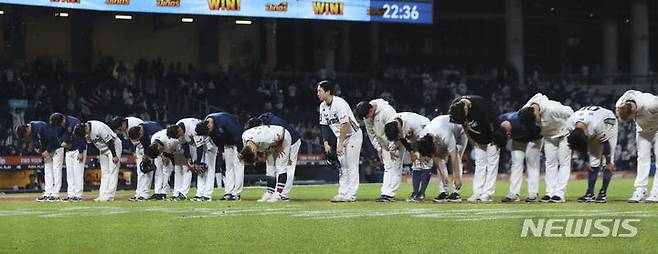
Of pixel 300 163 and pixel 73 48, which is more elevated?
pixel 73 48

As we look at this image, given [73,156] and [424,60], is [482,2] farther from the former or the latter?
[73,156]

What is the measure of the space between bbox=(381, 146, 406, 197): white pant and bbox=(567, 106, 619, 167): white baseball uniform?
10.6 feet

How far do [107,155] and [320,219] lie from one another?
865 cm

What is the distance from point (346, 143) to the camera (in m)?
20.5

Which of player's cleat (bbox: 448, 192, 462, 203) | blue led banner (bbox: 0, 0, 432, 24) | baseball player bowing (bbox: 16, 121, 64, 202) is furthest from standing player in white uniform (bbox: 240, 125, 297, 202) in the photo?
blue led banner (bbox: 0, 0, 432, 24)

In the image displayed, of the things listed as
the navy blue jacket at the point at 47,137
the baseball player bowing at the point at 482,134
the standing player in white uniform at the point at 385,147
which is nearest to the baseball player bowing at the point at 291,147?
the standing player in white uniform at the point at 385,147

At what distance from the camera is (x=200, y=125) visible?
20797mm

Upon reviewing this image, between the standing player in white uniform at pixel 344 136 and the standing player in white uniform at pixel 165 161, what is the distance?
3.17 m

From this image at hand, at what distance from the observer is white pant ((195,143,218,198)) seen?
70.9 ft

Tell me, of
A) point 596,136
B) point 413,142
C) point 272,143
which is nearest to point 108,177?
point 272,143

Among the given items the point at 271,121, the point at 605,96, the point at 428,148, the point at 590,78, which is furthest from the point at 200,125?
the point at 590,78

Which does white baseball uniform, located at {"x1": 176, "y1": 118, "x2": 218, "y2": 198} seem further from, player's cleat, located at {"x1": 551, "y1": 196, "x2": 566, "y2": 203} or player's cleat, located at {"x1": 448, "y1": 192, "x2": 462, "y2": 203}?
player's cleat, located at {"x1": 551, "y1": 196, "x2": 566, "y2": 203}

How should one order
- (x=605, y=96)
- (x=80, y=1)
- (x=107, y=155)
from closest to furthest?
(x=107, y=155) → (x=80, y=1) → (x=605, y=96)

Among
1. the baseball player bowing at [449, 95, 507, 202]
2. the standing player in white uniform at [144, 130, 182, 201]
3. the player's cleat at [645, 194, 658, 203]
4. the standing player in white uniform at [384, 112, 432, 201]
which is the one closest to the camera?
the baseball player bowing at [449, 95, 507, 202]
